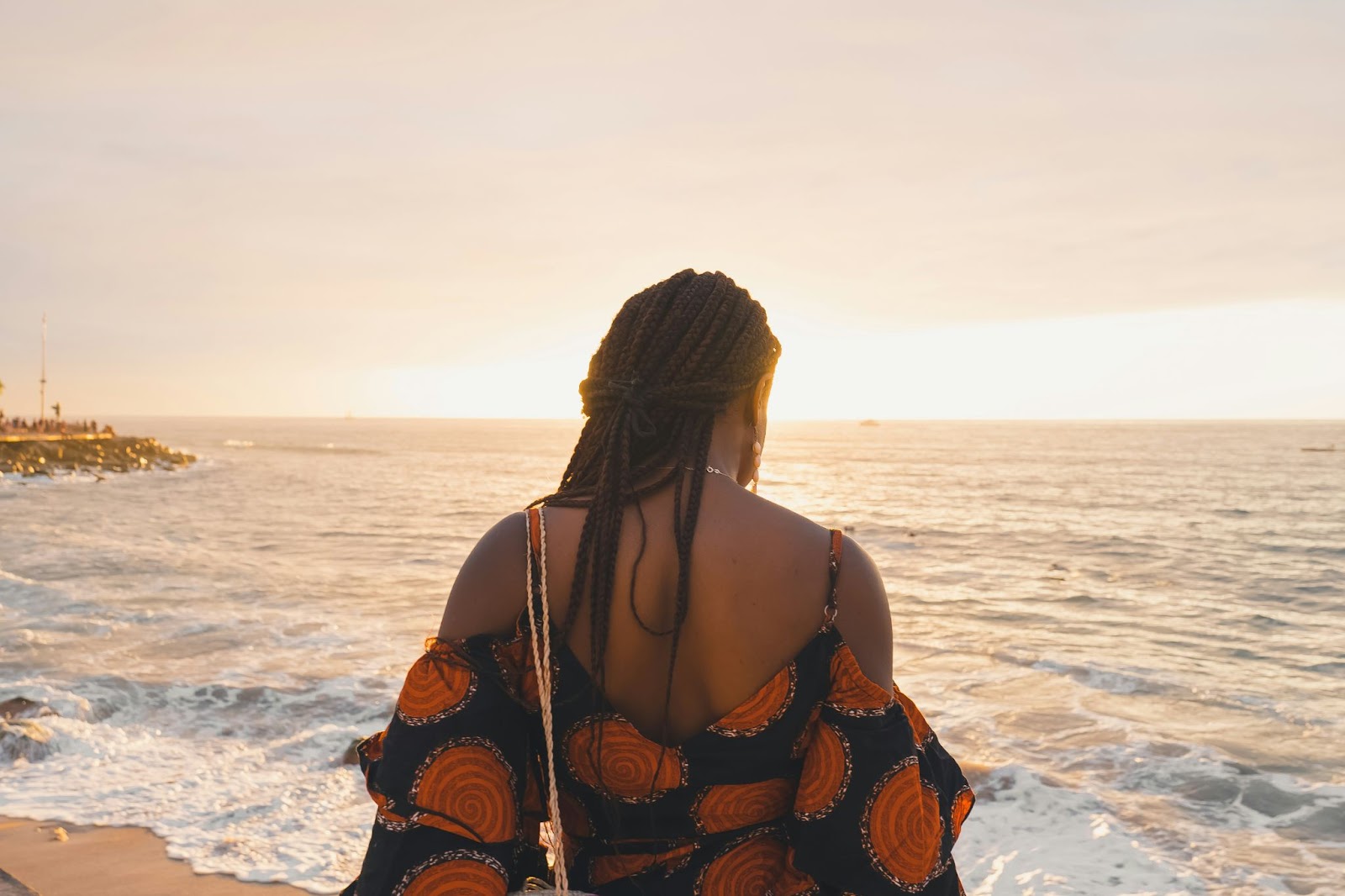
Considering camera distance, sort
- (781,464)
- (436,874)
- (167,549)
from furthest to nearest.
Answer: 1. (781,464)
2. (167,549)
3. (436,874)

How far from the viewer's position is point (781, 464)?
69.4 metres

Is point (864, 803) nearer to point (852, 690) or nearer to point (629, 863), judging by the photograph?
point (852, 690)

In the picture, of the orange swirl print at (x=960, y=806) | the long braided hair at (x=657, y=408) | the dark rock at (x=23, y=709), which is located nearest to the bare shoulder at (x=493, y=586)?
the long braided hair at (x=657, y=408)

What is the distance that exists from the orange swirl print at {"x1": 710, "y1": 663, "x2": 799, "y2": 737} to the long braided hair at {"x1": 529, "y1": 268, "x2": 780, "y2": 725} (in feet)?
0.42

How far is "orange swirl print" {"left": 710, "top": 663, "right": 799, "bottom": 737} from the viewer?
177 cm

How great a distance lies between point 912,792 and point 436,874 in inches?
35.0

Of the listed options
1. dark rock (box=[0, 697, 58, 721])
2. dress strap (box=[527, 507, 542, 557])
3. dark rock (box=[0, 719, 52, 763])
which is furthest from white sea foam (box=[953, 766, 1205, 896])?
dark rock (box=[0, 697, 58, 721])

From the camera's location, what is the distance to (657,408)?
6.19 feet

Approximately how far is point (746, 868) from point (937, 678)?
8480 millimetres

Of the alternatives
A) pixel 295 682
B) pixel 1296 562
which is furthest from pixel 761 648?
pixel 1296 562

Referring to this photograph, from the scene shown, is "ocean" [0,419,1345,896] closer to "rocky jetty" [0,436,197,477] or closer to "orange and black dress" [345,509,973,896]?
"orange and black dress" [345,509,973,896]

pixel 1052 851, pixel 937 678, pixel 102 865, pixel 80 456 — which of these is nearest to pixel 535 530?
pixel 102 865

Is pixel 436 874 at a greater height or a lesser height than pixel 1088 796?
greater

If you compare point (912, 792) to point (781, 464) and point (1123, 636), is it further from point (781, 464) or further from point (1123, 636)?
point (781, 464)
